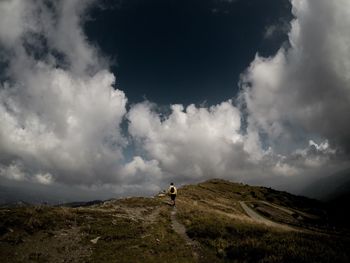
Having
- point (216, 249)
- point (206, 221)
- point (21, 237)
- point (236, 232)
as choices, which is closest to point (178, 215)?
point (206, 221)

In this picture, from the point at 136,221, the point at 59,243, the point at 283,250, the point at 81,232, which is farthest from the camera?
the point at 136,221

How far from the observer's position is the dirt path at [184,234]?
19.9 metres

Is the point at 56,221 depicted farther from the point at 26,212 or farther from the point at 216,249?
the point at 216,249

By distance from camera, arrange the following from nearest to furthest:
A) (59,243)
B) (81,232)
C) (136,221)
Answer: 1. (59,243)
2. (81,232)
3. (136,221)

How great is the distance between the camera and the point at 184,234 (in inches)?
1001

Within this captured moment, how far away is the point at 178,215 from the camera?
1341 inches

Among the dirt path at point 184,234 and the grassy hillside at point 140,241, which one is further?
the dirt path at point 184,234

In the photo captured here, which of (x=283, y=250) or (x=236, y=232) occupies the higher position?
(x=236, y=232)

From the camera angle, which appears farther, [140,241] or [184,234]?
[184,234]

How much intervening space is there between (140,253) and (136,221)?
32.8ft

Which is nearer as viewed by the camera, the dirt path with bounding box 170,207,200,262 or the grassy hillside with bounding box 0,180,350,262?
the grassy hillside with bounding box 0,180,350,262

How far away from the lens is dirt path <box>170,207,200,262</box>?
19919mm

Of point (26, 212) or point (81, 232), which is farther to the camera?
point (26, 212)

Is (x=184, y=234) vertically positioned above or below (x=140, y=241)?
above
